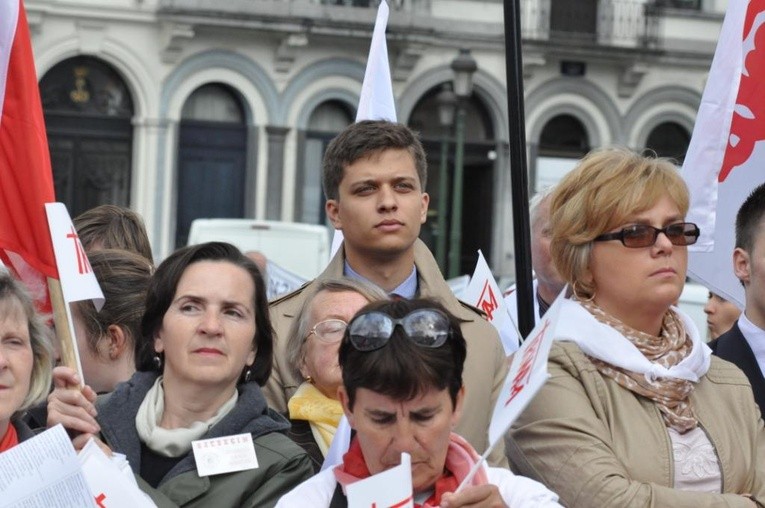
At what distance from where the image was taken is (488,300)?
578 cm

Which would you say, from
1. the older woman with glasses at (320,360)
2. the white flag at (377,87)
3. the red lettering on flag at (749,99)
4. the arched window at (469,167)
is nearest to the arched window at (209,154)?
the arched window at (469,167)

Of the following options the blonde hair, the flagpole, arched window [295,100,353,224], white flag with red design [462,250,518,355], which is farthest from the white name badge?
arched window [295,100,353,224]

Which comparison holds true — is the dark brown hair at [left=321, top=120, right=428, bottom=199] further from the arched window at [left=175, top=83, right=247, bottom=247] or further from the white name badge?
the arched window at [left=175, top=83, right=247, bottom=247]

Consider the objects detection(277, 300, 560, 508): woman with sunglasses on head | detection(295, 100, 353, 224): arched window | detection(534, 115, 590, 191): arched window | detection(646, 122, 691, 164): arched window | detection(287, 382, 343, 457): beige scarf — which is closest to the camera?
detection(277, 300, 560, 508): woman with sunglasses on head

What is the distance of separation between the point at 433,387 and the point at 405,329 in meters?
0.13

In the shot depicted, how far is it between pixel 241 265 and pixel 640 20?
27.0 m

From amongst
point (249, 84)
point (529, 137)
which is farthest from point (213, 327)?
point (529, 137)

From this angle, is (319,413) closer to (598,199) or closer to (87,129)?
(598,199)

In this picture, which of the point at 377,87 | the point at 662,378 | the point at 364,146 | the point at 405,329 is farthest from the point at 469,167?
the point at 405,329

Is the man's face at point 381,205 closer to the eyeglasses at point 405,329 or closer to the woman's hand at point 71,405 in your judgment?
the woman's hand at point 71,405

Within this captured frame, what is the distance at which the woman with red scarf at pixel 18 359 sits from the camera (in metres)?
3.69

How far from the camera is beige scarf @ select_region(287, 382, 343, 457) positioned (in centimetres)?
423

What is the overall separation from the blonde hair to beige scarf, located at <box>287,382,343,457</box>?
706 millimetres

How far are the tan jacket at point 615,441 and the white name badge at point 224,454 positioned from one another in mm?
636
